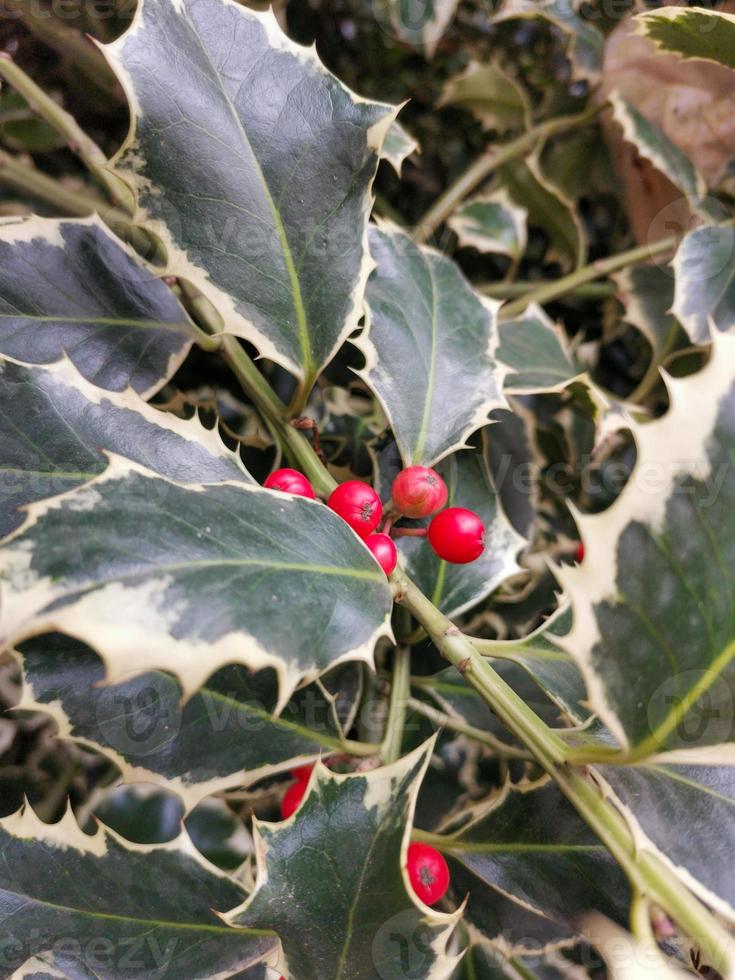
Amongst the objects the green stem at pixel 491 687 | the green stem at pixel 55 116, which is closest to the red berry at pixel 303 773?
the green stem at pixel 491 687

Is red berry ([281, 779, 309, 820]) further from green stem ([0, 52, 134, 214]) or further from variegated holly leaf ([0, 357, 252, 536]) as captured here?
green stem ([0, 52, 134, 214])

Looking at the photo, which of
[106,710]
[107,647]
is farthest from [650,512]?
[106,710]

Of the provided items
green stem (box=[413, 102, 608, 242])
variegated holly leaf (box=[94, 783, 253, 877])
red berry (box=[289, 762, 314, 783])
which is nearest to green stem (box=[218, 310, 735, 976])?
red berry (box=[289, 762, 314, 783])

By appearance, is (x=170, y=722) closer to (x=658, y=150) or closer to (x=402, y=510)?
(x=402, y=510)

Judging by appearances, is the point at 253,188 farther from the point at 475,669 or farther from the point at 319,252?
the point at 475,669

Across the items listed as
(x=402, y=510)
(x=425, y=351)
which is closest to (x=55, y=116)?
(x=425, y=351)

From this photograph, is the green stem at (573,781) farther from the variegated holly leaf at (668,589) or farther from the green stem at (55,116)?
the green stem at (55,116)
